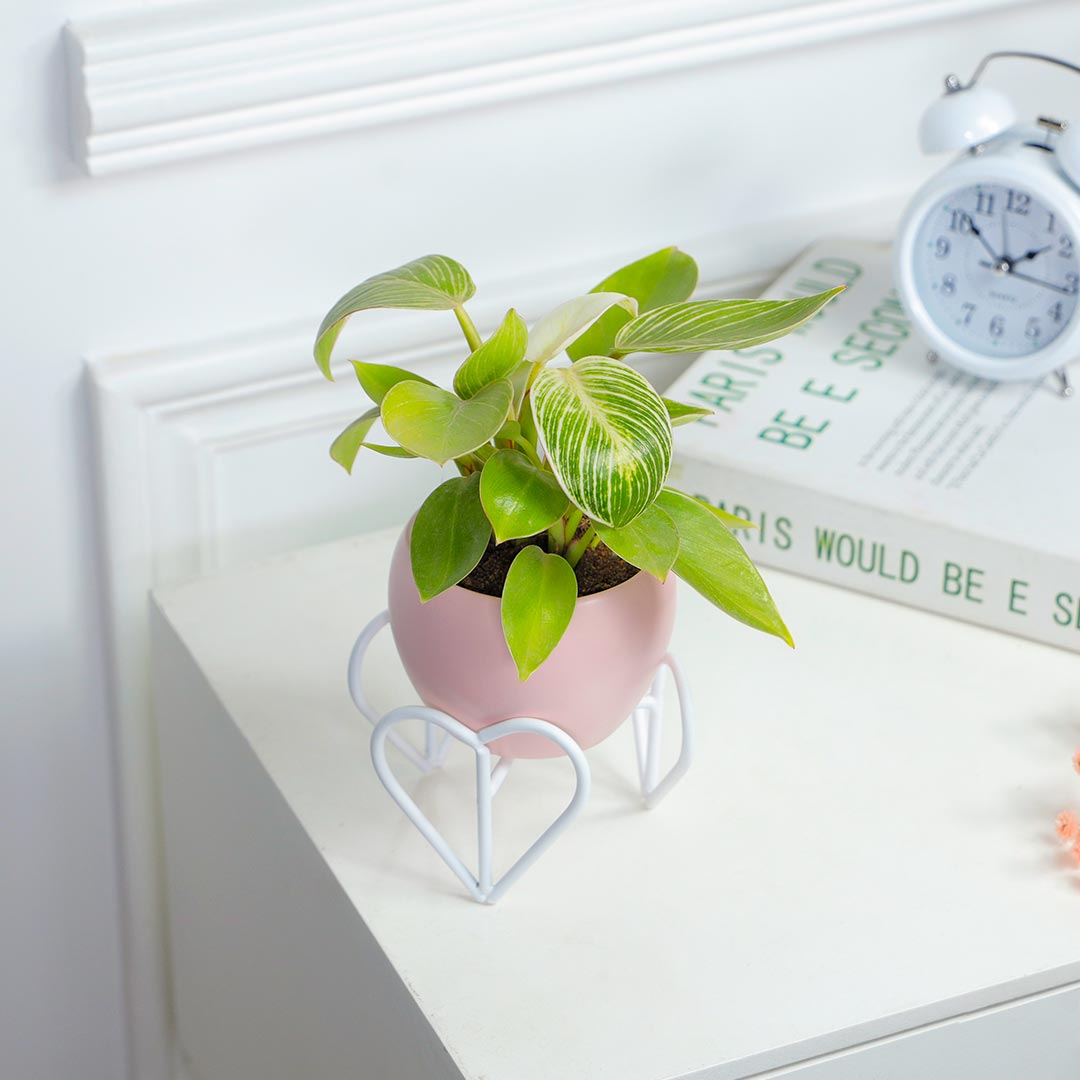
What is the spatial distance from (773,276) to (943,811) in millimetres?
450

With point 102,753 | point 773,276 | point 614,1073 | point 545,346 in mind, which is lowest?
point 102,753

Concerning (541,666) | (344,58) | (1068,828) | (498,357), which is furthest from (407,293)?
(1068,828)

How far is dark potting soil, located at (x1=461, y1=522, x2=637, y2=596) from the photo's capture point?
24.7 inches

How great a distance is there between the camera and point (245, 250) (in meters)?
0.87

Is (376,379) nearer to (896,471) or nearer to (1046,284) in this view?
(896,471)

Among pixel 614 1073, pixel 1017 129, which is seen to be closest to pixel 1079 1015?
pixel 614 1073

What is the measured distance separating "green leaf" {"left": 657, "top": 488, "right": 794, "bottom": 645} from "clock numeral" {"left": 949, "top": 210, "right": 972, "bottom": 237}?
37 cm

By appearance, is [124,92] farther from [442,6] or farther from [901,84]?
[901,84]

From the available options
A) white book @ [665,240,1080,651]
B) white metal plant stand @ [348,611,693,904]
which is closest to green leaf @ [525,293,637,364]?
white metal plant stand @ [348,611,693,904]

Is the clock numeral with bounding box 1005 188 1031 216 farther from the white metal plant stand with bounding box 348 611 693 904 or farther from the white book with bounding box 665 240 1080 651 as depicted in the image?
the white metal plant stand with bounding box 348 611 693 904

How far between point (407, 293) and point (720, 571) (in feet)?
0.54

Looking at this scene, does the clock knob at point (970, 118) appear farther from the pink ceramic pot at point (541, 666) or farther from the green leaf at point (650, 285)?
the pink ceramic pot at point (541, 666)

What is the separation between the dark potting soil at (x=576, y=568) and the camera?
0.63 m

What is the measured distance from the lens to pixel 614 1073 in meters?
0.59
